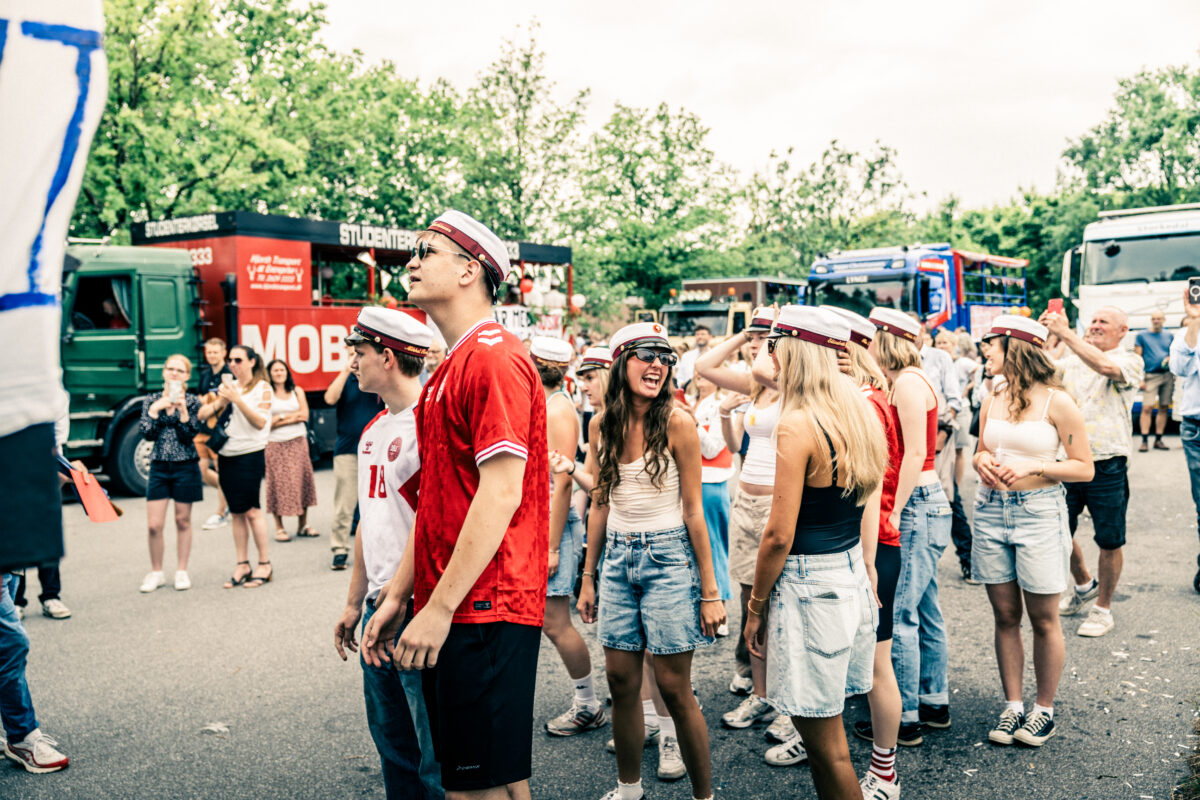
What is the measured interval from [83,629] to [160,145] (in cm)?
1589

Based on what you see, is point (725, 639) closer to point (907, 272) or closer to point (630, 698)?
point (630, 698)

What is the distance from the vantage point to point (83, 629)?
577cm

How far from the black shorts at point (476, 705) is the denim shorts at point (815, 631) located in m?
1.07

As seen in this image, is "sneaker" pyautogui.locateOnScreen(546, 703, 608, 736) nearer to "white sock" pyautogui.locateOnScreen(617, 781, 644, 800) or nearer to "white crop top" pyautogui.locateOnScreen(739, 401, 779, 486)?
"white sock" pyautogui.locateOnScreen(617, 781, 644, 800)

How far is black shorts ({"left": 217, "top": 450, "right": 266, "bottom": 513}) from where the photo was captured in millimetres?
6879

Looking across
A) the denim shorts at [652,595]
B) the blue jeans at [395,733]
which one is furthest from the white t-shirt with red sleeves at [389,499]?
the denim shorts at [652,595]

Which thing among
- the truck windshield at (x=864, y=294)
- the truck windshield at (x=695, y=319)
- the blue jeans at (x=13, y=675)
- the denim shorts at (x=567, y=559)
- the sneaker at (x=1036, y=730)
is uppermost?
the truck windshield at (x=864, y=294)

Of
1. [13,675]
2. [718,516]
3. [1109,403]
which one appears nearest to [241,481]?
[13,675]

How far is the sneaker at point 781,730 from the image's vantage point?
4.02 m

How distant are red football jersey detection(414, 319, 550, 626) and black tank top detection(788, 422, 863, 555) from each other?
1017 millimetres

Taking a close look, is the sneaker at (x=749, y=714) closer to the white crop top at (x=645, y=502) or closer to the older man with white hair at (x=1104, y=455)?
the white crop top at (x=645, y=502)

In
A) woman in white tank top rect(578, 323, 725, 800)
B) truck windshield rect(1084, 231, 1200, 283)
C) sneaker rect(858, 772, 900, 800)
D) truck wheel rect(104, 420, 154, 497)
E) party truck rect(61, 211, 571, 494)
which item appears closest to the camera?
woman in white tank top rect(578, 323, 725, 800)

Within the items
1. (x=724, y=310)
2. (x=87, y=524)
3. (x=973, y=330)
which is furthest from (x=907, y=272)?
(x=87, y=524)

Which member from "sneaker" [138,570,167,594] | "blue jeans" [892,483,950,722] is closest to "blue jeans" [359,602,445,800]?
"blue jeans" [892,483,950,722]
